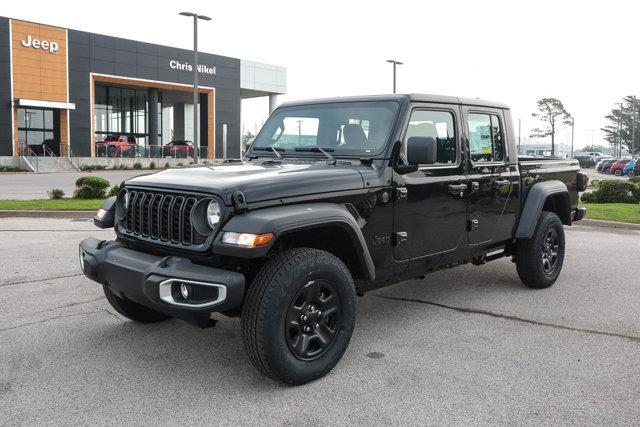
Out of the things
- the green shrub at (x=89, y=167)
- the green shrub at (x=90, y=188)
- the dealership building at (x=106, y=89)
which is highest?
the dealership building at (x=106, y=89)

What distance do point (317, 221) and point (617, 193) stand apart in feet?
44.3

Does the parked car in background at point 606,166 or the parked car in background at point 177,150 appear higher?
the parked car in background at point 177,150

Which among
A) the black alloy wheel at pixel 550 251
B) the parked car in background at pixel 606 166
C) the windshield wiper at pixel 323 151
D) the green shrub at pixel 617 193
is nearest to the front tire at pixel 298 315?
the windshield wiper at pixel 323 151

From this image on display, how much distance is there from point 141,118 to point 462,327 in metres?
51.1

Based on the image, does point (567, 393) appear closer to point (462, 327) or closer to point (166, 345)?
point (462, 327)

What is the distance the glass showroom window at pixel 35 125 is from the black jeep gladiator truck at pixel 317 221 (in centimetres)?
4098

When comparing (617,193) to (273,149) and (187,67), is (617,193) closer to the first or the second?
(273,149)

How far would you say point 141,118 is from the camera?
172ft

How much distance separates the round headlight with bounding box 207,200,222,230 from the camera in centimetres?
360

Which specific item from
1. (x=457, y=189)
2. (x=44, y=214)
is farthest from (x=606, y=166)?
(x=457, y=189)

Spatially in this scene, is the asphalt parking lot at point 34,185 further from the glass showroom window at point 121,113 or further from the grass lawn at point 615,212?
the glass showroom window at point 121,113

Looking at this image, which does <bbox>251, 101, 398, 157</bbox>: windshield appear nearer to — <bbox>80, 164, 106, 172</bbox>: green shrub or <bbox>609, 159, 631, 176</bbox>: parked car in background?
<bbox>80, 164, 106, 172</bbox>: green shrub

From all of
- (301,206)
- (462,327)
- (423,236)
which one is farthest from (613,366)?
(301,206)

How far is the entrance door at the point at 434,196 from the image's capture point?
4562 millimetres
